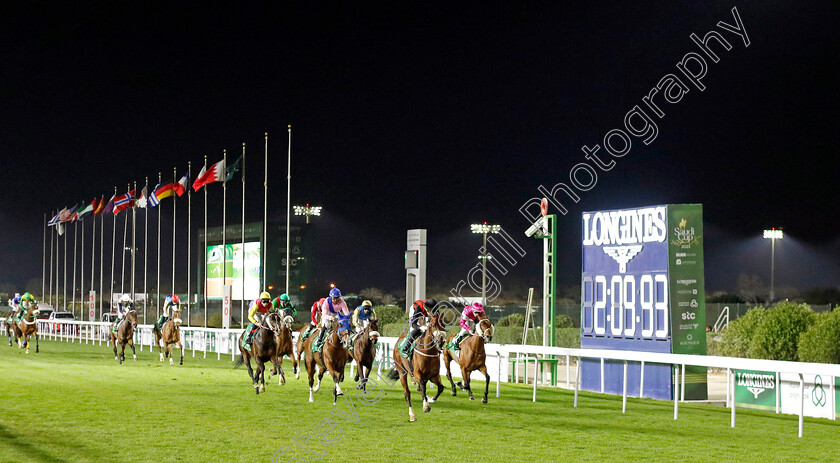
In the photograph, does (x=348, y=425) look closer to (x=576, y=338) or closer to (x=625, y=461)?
(x=625, y=461)

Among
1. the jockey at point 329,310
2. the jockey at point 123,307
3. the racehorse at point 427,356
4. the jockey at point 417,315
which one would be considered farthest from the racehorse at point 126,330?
the racehorse at point 427,356

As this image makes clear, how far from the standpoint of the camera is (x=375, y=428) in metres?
9.70

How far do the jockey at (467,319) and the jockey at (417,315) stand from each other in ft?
3.60

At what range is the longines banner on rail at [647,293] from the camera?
45.0ft

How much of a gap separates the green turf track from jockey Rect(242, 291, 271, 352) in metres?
0.78

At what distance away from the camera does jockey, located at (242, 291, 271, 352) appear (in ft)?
45.3

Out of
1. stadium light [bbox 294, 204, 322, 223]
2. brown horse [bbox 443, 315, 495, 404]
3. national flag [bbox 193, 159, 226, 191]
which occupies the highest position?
stadium light [bbox 294, 204, 322, 223]

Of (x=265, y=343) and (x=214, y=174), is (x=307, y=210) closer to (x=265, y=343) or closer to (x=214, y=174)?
(x=214, y=174)

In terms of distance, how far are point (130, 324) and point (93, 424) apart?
12677 millimetres

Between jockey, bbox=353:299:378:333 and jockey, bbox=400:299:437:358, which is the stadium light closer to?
jockey, bbox=353:299:378:333

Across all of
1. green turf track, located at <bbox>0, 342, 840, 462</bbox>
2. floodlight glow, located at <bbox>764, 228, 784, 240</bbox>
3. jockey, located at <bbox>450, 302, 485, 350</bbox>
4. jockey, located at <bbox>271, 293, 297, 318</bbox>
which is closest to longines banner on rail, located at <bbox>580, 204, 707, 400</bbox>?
green turf track, located at <bbox>0, 342, 840, 462</bbox>

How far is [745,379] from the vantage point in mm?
12922

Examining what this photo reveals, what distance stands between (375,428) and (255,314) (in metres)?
4.69

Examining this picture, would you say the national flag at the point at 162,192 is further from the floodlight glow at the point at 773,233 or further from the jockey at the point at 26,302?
the floodlight glow at the point at 773,233
